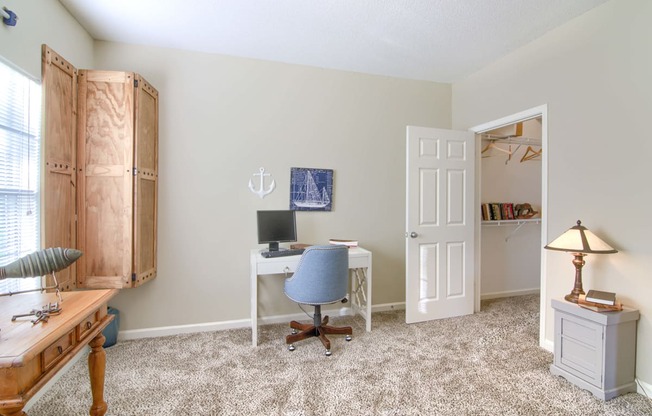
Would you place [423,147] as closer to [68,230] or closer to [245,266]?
[245,266]

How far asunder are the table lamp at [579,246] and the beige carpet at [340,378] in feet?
2.17

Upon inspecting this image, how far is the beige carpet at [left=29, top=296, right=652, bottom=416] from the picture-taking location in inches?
69.5

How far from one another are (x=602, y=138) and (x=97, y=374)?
3.47 metres

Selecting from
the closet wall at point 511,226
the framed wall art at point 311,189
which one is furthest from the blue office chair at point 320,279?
the closet wall at point 511,226

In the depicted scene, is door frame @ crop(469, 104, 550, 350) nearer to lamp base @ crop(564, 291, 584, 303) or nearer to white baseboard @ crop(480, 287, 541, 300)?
lamp base @ crop(564, 291, 584, 303)

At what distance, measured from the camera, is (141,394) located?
1.88 metres

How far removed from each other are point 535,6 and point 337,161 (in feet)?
6.48

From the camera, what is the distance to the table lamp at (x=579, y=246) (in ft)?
6.45

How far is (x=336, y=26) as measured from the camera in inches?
93.7

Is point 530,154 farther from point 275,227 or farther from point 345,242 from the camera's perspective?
point 275,227

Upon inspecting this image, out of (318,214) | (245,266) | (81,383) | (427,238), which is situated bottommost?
(81,383)

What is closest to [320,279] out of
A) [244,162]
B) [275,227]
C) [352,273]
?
[275,227]

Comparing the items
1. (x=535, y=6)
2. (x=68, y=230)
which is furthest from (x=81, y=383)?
A: (x=535, y=6)

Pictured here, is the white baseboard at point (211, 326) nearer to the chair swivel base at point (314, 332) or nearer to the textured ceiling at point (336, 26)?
the chair swivel base at point (314, 332)
